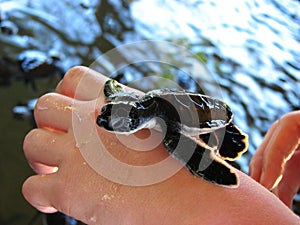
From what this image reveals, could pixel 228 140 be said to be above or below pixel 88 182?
above

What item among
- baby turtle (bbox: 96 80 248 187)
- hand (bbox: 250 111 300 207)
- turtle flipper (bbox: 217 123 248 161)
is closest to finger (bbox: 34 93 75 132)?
baby turtle (bbox: 96 80 248 187)

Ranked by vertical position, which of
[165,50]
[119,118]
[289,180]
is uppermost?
[119,118]

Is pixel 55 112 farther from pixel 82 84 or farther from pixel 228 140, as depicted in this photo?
pixel 228 140

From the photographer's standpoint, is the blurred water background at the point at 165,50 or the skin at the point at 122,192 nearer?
the skin at the point at 122,192

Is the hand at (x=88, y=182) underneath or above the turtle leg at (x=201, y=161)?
underneath

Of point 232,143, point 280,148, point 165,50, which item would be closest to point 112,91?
point 232,143

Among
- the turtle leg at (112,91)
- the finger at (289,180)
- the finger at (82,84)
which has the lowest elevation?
the finger at (289,180)

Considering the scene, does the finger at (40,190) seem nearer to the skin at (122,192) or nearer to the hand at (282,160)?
the skin at (122,192)

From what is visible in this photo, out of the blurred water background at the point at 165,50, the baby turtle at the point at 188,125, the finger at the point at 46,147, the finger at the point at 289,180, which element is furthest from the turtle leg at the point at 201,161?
the blurred water background at the point at 165,50
